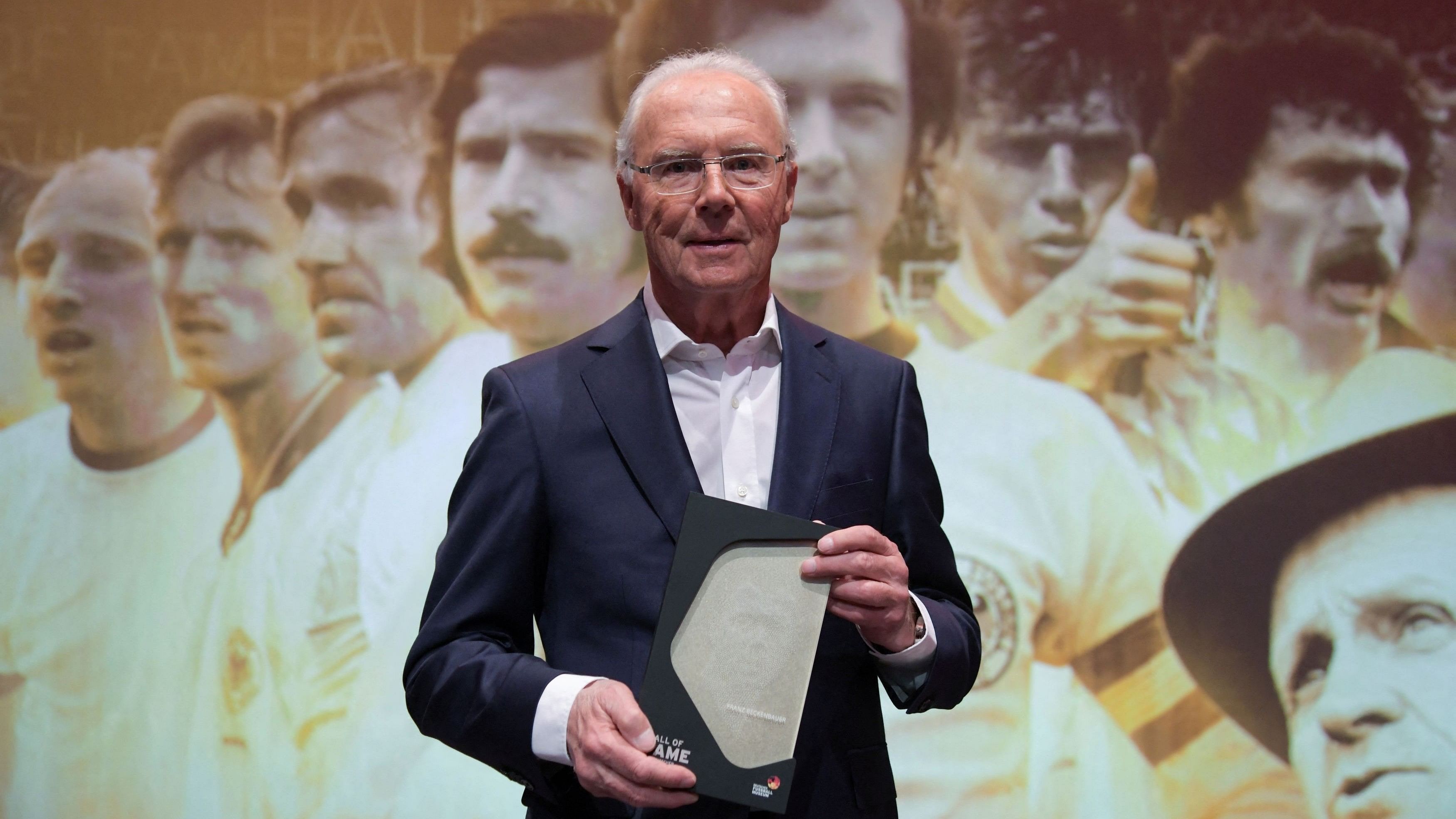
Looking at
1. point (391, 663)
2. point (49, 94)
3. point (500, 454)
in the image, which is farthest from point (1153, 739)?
point (49, 94)

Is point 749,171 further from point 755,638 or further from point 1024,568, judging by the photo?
point 1024,568

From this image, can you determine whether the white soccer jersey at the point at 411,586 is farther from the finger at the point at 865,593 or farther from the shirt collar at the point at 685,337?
the finger at the point at 865,593

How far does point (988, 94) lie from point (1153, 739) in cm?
194

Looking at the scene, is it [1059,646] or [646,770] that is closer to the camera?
[646,770]

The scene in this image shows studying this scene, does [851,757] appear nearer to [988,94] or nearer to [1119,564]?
[1119,564]

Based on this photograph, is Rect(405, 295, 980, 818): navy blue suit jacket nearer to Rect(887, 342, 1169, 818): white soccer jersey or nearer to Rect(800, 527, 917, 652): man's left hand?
Rect(800, 527, 917, 652): man's left hand

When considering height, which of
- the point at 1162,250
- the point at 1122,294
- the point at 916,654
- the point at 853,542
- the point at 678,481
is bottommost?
the point at 916,654

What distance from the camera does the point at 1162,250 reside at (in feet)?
11.2

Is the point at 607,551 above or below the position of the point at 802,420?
below

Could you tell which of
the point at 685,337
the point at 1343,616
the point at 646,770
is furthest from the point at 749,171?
the point at 1343,616

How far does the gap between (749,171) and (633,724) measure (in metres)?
0.63

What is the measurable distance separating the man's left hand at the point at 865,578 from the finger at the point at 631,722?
0.20 meters

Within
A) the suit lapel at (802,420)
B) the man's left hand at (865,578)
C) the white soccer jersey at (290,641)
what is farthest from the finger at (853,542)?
the white soccer jersey at (290,641)

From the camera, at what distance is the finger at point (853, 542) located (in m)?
1.10
